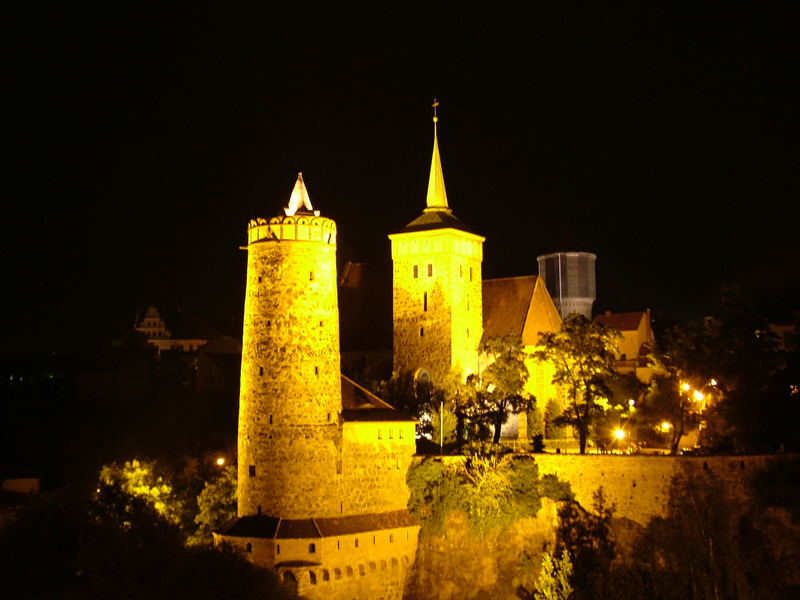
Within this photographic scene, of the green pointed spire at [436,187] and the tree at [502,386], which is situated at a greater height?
the green pointed spire at [436,187]

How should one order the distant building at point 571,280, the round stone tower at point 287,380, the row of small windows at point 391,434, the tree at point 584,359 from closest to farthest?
the round stone tower at point 287,380, the row of small windows at point 391,434, the tree at point 584,359, the distant building at point 571,280

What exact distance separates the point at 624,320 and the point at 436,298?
3036cm

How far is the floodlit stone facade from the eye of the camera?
132ft

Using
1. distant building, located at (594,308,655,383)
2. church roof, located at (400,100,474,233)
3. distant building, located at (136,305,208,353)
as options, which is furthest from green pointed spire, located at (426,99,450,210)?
distant building, located at (136,305,208,353)

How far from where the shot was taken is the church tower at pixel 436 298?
55.0 m

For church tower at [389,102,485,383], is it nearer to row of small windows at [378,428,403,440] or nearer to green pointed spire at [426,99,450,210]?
green pointed spire at [426,99,450,210]

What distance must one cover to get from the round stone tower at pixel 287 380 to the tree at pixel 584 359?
1105 cm

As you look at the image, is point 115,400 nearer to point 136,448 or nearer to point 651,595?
point 136,448

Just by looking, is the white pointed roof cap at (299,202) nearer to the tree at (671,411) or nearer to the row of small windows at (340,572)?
the row of small windows at (340,572)

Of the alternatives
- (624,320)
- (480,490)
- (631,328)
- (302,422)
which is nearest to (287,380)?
(302,422)

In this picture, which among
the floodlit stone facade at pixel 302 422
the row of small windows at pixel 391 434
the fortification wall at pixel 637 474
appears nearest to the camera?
the fortification wall at pixel 637 474

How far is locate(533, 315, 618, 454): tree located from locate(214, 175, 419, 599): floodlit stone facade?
10052 mm

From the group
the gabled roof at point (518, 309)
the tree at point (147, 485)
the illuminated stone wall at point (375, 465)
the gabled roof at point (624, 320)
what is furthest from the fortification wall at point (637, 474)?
the gabled roof at point (624, 320)

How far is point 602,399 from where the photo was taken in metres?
48.6
